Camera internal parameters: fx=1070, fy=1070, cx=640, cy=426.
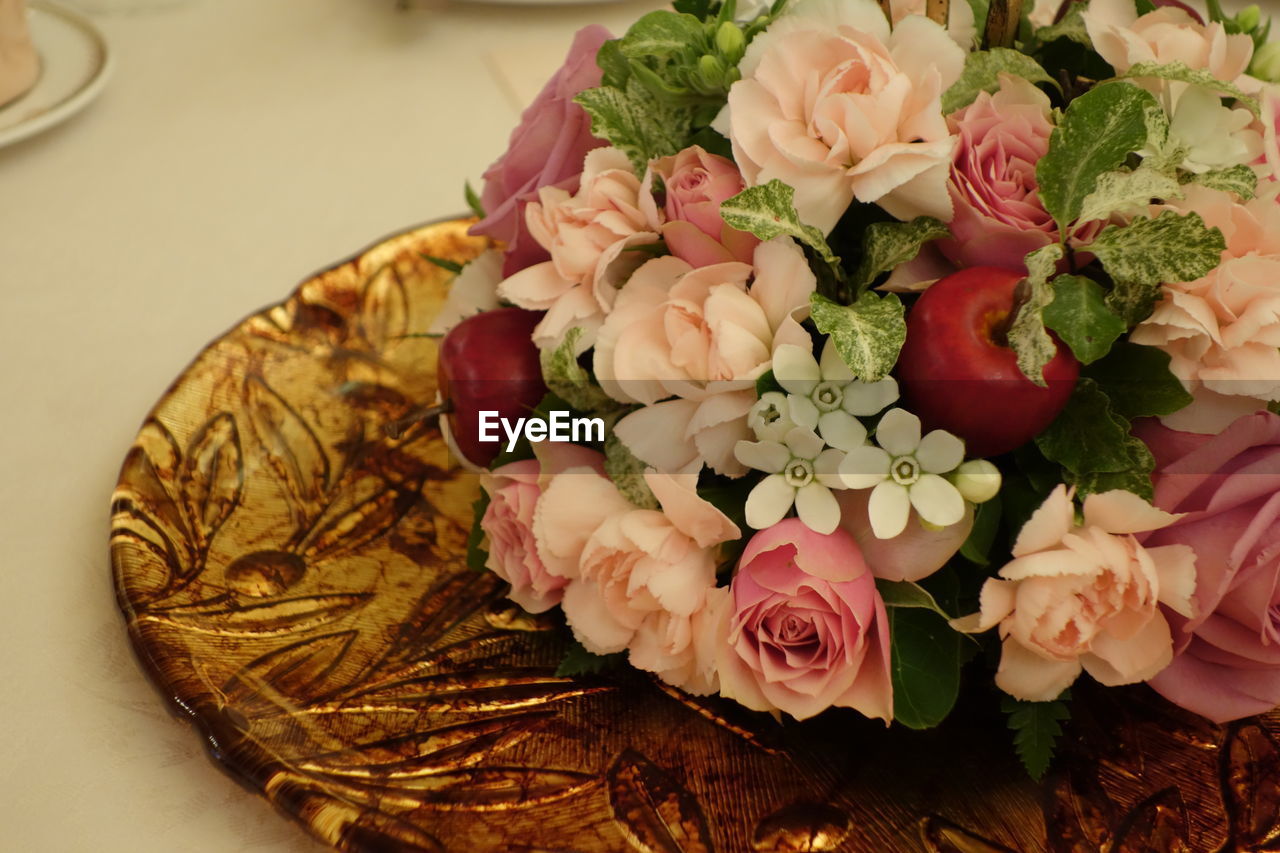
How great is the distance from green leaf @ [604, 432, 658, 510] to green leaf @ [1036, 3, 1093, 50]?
0.83 feet

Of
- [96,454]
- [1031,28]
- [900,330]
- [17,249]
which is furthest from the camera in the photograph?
[17,249]

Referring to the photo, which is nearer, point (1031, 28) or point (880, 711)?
point (880, 711)

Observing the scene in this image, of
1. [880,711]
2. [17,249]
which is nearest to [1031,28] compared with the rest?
[880,711]

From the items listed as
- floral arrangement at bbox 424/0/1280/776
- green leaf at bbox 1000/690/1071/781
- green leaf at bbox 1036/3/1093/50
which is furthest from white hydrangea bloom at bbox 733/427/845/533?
green leaf at bbox 1036/3/1093/50

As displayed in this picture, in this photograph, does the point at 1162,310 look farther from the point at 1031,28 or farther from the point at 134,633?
the point at 134,633

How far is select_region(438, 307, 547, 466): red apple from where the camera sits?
1.55ft

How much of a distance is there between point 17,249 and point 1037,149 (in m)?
0.66

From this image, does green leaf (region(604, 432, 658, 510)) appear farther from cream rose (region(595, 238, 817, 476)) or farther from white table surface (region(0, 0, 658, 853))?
white table surface (region(0, 0, 658, 853))

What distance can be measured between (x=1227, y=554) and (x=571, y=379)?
9.6 inches

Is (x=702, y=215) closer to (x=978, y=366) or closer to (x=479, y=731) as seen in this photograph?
(x=978, y=366)

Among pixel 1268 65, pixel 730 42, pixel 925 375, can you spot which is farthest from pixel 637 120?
pixel 1268 65

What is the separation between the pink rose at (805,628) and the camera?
14.5 inches

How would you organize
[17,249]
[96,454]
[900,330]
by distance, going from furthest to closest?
[17,249]
[96,454]
[900,330]

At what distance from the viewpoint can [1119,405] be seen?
0.39m
